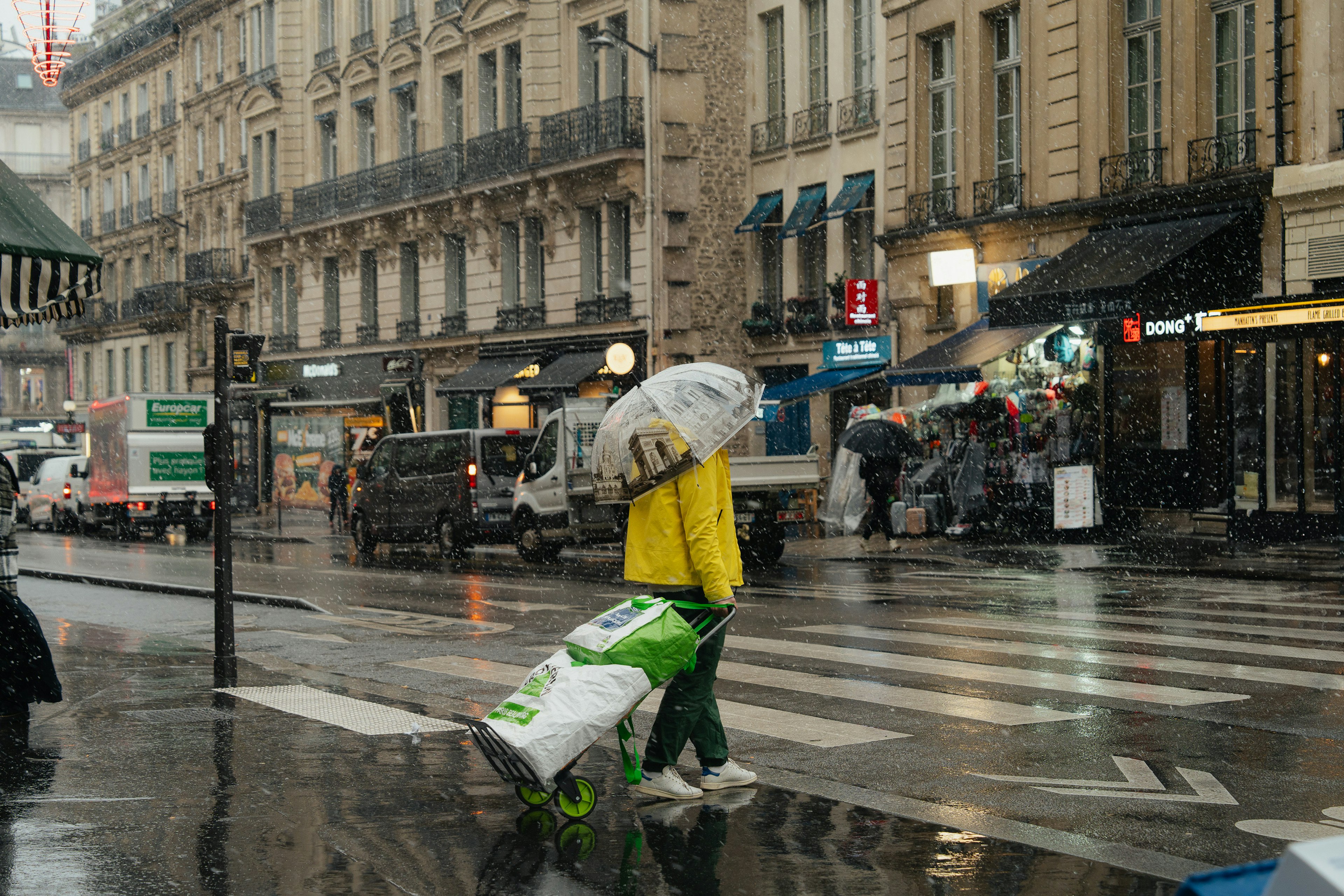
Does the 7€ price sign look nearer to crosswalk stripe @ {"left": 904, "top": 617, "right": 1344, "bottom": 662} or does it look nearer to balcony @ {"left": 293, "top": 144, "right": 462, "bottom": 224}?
balcony @ {"left": 293, "top": 144, "right": 462, "bottom": 224}

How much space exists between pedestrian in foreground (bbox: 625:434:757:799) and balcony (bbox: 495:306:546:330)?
29.2 m

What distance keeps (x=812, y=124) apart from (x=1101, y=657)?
839 inches

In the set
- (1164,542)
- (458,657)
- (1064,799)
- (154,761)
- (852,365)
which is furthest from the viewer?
(852,365)

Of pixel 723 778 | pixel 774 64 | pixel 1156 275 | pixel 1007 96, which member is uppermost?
pixel 774 64

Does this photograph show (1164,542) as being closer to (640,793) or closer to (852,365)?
(852,365)

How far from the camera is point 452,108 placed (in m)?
38.9

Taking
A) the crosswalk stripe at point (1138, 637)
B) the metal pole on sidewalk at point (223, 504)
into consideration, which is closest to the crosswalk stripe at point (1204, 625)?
the crosswalk stripe at point (1138, 637)

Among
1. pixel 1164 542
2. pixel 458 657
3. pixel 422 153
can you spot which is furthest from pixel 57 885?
pixel 422 153

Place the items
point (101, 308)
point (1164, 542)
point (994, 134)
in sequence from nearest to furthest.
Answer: point (1164, 542) < point (994, 134) < point (101, 308)

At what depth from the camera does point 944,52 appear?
2641 centimetres

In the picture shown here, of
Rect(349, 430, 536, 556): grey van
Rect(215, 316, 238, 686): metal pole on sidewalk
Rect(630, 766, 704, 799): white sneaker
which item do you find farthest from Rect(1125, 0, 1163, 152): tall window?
Rect(630, 766, 704, 799): white sneaker

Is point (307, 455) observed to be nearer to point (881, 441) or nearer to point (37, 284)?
point (881, 441)

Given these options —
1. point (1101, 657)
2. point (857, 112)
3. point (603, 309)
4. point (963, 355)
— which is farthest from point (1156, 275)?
point (603, 309)

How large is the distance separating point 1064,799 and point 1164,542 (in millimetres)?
15457
